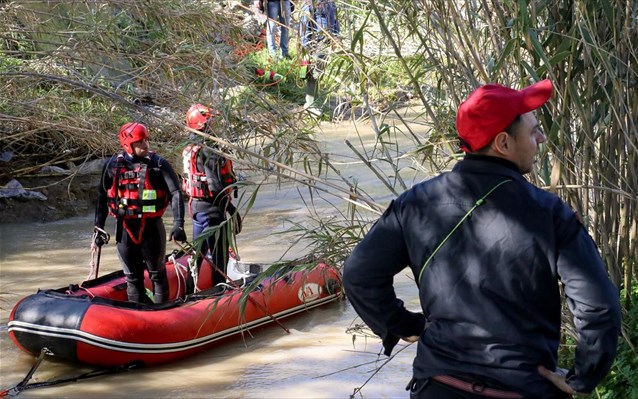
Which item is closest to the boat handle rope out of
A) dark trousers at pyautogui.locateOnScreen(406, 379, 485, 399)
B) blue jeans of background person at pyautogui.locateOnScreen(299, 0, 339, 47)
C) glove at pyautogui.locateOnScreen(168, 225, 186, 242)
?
glove at pyautogui.locateOnScreen(168, 225, 186, 242)

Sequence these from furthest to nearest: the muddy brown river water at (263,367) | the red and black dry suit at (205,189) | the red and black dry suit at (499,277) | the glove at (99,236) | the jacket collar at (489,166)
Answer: the red and black dry suit at (205,189) → the glove at (99,236) → the muddy brown river water at (263,367) → the jacket collar at (489,166) → the red and black dry suit at (499,277)

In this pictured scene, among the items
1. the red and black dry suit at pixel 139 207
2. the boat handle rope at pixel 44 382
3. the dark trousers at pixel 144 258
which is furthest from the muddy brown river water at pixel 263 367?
the red and black dry suit at pixel 139 207

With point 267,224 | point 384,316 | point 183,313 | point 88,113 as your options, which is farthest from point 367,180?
point 384,316

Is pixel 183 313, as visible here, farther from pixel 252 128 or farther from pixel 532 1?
pixel 532 1

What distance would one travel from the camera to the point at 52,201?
11.6 m

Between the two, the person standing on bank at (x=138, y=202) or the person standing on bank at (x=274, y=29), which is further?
the person standing on bank at (x=274, y=29)

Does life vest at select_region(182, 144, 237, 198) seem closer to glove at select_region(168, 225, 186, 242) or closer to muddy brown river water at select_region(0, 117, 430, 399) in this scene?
glove at select_region(168, 225, 186, 242)

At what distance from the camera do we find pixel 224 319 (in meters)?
6.93

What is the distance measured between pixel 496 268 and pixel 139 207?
4923 mm

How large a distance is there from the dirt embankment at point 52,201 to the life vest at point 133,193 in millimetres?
4346

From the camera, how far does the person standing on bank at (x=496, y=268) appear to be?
7.21 feet

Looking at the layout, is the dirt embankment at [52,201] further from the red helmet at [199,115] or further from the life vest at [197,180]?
the red helmet at [199,115]

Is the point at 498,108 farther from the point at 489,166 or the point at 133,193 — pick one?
the point at 133,193

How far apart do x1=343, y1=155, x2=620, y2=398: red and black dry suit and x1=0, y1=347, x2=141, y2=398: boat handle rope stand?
4.29 meters
